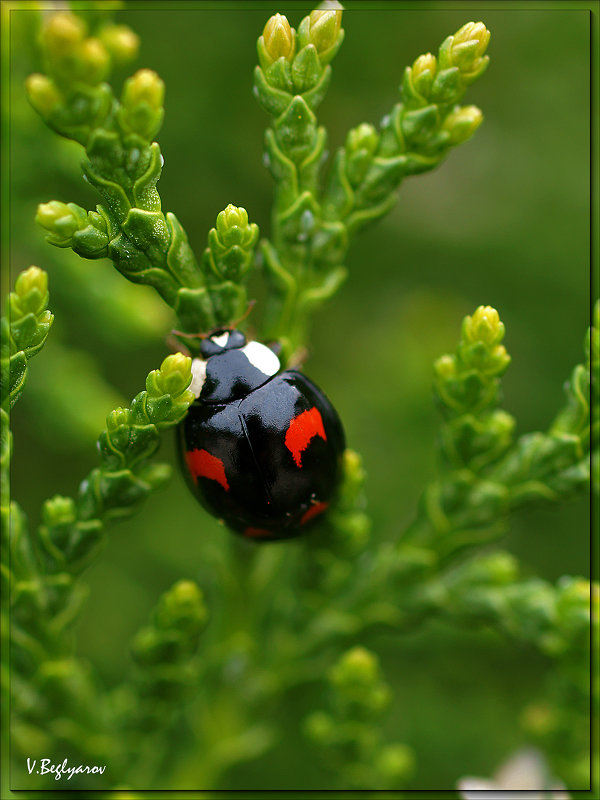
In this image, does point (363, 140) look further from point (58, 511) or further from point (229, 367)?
point (58, 511)

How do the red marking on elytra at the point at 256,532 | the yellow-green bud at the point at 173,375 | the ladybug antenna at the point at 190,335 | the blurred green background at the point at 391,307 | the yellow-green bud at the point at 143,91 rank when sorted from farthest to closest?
the blurred green background at the point at 391,307, the ladybug antenna at the point at 190,335, the red marking on elytra at the point at 256,532, the yellow-green bud at the point at 173,375, the yellow-green bud at the point at 143,91

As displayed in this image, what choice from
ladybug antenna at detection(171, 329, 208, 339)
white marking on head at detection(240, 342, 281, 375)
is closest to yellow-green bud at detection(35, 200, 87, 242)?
ladybug antenna at detection(171, 329, 208, 339)

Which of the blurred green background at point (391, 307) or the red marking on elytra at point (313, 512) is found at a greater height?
the blurred green background at point (391, 307)

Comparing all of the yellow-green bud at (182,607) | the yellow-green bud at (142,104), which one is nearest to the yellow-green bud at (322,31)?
the yellow-green bud at (142,104)

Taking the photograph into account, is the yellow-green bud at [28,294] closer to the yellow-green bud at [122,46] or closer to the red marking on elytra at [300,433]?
the yellow-green bud at [122,46]

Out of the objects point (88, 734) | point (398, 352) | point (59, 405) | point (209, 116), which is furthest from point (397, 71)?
point (88, 734)

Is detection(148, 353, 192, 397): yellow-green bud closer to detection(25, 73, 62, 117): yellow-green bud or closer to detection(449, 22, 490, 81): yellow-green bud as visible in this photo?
detection(25, 73, 62, 117): yellow-green bud
